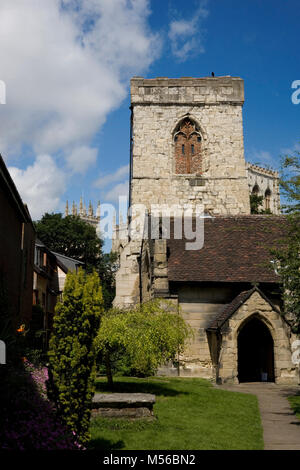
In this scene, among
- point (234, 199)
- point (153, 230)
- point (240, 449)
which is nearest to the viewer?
point (240, 449)

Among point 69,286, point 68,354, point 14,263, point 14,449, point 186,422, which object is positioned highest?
point 14,263

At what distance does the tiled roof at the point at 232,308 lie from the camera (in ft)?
56.8

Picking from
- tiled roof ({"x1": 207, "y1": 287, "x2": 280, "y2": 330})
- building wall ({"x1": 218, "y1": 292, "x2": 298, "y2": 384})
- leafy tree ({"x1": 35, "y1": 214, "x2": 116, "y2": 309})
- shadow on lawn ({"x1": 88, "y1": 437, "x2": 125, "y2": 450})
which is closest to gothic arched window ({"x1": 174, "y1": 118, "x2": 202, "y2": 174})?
tiled roof ({"x1": 207, "y1": 287, "x2": 280, "y2": 330})

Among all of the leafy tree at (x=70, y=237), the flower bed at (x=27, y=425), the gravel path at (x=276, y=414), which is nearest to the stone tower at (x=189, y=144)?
the gravel path at (x=276, y=414)

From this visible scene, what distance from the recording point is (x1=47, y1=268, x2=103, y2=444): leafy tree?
7207mm

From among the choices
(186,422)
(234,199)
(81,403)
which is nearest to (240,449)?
(186,422)

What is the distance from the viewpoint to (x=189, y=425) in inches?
391

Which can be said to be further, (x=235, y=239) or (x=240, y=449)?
(x=235, y=239)

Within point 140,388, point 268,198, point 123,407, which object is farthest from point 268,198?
point 123,407

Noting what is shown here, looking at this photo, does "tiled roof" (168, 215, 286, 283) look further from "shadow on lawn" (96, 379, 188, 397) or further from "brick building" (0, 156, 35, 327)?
"brick building" (0, 156, 35, 327)

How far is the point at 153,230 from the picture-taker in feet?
70.6
